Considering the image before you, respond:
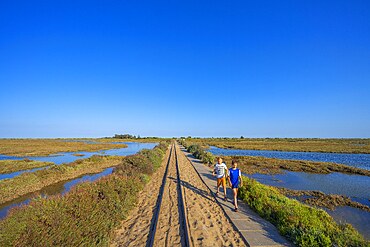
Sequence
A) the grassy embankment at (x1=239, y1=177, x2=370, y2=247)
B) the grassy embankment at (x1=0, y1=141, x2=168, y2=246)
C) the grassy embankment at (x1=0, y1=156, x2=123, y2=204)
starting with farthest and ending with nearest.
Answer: the grassy embankment at (x1=0, y1=156, x2=123, y2=204), the grassy embankment at (x1=239, y1=177, x2=370, y2=247), the grassy embankment at (x1=0, y1=141, x2=168, y2=246)

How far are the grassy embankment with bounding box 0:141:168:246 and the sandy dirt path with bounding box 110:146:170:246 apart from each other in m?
0.27

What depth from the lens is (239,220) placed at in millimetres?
7457

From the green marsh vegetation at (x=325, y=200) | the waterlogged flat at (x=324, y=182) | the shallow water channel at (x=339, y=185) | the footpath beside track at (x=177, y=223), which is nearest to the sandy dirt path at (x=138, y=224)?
the footpath beside track at (x=177, y=223)

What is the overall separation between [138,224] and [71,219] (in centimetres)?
237

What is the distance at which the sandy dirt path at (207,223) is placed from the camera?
596 centimetres

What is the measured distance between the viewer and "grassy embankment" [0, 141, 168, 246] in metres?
4.47

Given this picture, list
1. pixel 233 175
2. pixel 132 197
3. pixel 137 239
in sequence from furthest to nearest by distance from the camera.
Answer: pixel 132 197 < pixel 233 175 < pixel 137 239

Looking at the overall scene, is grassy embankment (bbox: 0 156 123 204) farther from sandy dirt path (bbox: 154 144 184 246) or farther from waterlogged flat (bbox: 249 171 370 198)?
waterlogged flat (bbox: 249 171 370 198)

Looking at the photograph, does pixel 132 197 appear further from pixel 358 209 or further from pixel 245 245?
pixel 358 209

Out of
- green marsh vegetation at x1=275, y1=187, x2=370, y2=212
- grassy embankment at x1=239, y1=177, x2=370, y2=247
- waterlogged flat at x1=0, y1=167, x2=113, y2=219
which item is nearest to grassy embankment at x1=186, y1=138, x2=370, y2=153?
green marsh vegetation at x1=275, y1=187, x2=370, y2=212

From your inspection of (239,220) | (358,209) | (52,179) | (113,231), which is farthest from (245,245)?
(52,179)

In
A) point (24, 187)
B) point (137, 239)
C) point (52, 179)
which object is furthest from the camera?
point (52, 179)

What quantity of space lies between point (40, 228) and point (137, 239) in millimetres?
2590

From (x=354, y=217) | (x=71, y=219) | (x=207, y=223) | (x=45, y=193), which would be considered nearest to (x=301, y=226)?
(x=207, y=223)
